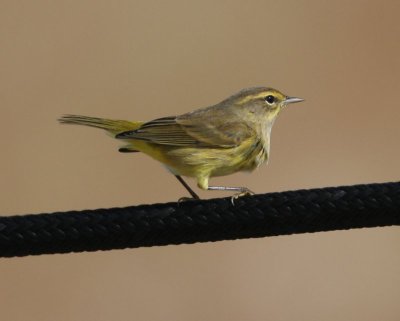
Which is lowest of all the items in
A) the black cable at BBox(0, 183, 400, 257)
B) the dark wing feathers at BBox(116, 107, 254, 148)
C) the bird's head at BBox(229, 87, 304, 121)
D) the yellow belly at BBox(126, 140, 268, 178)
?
the black cable at BBox(0, 183, 400, 257)

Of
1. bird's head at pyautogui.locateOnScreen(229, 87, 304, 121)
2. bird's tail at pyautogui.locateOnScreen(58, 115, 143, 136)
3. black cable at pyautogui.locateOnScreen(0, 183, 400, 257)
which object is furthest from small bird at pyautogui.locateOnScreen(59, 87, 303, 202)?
black cable at pyautogui.locateOnScreen(0, 183, 400, 257)

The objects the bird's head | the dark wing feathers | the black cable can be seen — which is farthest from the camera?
the bird's head

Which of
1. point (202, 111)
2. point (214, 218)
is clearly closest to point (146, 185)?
point (202, 111)

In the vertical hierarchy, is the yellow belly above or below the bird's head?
below

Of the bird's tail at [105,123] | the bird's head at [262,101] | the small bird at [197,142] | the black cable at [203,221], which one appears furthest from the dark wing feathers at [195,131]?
the black cable at [203,221]

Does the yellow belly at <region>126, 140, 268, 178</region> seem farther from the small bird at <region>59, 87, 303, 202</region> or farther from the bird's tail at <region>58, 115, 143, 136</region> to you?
the bird's tail at <region>58, 115, 143, 136</region>

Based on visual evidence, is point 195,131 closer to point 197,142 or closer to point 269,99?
point 197,142

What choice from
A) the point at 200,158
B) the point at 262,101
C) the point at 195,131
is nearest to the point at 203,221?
the point at 200,158
